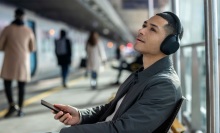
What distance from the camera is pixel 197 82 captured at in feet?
14.4

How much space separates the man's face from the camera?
65.2 inches

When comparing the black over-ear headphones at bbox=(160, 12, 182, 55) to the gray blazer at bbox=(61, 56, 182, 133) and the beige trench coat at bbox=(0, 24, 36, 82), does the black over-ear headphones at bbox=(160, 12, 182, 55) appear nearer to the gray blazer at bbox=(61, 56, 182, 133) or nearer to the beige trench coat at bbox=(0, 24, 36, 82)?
the gray blazer at bbox=(61, 56, 182, 133)

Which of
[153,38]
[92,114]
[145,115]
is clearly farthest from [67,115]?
[153,38]

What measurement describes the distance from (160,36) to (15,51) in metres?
3.80

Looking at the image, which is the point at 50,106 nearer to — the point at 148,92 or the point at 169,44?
the point at 148,92

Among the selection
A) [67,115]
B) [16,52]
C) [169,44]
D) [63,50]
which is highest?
[169,44]

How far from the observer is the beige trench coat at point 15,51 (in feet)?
16.7

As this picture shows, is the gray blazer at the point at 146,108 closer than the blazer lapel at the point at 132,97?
Yes

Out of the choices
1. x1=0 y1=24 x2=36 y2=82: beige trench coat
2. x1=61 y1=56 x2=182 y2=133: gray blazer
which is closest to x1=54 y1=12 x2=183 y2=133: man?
x1=61 y1=56 x2=182 y2=133: gray blazer

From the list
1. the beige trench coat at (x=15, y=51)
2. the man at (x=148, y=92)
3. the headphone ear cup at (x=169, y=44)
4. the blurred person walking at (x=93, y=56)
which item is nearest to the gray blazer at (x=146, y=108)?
the man at (x=148, y=92)

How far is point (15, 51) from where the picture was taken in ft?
16.7

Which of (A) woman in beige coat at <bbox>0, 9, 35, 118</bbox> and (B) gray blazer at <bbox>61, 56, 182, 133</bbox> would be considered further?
(A) woman in beige coat at <bbox>0, 9, 35, 118</bbox>

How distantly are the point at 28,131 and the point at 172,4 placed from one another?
2.30 metres

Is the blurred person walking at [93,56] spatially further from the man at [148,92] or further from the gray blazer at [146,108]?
the gray blazer at [146,108]
